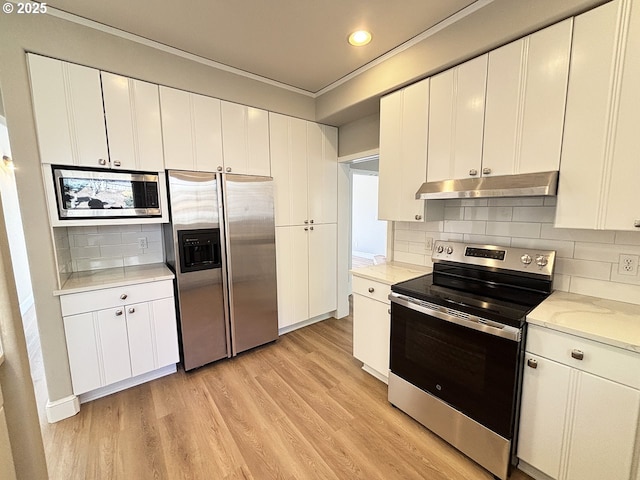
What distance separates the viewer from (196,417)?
77.0 inches

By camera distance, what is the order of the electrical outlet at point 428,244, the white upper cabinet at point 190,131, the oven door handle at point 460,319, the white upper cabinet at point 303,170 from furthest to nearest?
1. the white upper cabinet at point 303,170
2. the electrical outlet at point 428,244
3. the white upper cabinet at point 190,131
4. the oven door handle at point 460,319

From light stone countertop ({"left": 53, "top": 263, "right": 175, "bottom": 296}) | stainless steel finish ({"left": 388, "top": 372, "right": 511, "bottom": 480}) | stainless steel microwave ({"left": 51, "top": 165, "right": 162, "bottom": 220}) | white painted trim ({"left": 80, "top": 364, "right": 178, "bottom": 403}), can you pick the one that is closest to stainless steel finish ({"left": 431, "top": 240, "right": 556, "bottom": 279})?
stainless steel finish ({"left": 388, "top": 372, "right": 511, "bottom": 480})

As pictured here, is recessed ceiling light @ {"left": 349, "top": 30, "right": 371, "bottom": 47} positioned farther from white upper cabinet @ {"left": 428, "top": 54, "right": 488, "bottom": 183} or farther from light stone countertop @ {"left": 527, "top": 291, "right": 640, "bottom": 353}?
light stone countertop @ {"left": 527, "top": 291, "right": 640, "bottom": 353}

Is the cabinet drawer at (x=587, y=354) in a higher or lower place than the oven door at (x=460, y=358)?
higher

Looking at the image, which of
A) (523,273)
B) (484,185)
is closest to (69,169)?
(484,185)

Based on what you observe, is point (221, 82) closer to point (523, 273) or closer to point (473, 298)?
point (473, 298)

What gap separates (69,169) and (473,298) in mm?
2898

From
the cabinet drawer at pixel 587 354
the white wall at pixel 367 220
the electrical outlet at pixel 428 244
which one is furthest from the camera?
the white wall at pixel 367 220

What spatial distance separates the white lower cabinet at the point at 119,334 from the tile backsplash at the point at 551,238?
246 cm

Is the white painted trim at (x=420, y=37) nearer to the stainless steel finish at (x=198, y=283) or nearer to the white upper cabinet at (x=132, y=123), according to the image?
the stainless steel finish at (x=198, y=283)

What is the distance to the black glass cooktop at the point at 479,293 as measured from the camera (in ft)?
4.72

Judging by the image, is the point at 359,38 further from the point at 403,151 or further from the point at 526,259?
the point at 526,259

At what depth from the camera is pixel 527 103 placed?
5.13 feet

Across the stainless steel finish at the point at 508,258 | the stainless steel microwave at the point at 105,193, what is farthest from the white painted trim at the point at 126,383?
the stainless steel finish at the point at 508,258
